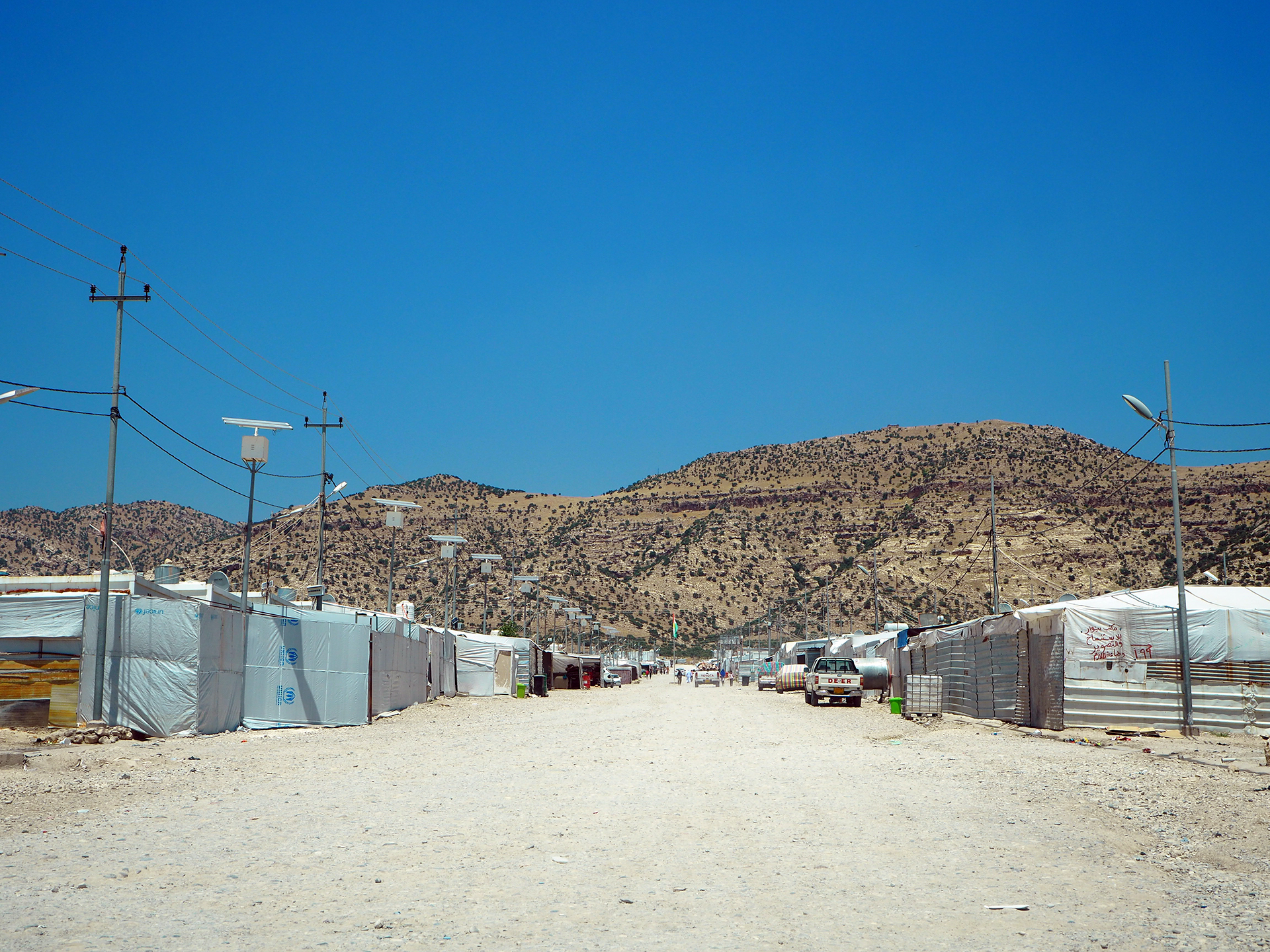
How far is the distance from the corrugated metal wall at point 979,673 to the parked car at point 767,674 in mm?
43777

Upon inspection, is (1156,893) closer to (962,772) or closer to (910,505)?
(962,772)

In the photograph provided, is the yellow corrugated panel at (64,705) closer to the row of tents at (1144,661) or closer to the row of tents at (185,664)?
the row of tents at (185,664)

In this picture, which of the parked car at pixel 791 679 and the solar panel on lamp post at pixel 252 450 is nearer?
the solar panel on lamp post at pixel 252 450

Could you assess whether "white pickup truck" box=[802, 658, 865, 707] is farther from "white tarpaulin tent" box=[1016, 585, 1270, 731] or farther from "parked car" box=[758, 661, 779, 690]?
"parked car" box=[758, 661, 779, 690]

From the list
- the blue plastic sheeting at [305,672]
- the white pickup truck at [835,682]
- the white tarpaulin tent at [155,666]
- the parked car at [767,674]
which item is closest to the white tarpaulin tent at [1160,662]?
the blue plastic sheeting at [305,672]

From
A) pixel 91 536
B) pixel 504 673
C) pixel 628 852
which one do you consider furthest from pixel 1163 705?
pixel 91 536

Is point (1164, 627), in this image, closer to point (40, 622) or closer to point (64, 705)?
point (64, 705)

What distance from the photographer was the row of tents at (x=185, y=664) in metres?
21.1

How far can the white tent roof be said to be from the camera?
2486 centimetres

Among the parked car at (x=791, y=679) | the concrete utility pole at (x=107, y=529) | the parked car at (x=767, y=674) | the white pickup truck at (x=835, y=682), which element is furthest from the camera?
the parked car at (x=767, y=674)

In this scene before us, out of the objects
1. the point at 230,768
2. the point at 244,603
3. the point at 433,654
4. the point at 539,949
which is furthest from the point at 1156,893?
the point at 433,654

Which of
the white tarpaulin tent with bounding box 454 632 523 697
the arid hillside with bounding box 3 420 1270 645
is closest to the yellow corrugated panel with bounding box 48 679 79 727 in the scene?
the white tarpaulin tent with bounding box 454 632 523 697

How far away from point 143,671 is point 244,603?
4.18 metres

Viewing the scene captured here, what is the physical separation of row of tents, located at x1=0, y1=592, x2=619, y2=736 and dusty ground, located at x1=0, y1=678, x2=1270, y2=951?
9.27 feet
